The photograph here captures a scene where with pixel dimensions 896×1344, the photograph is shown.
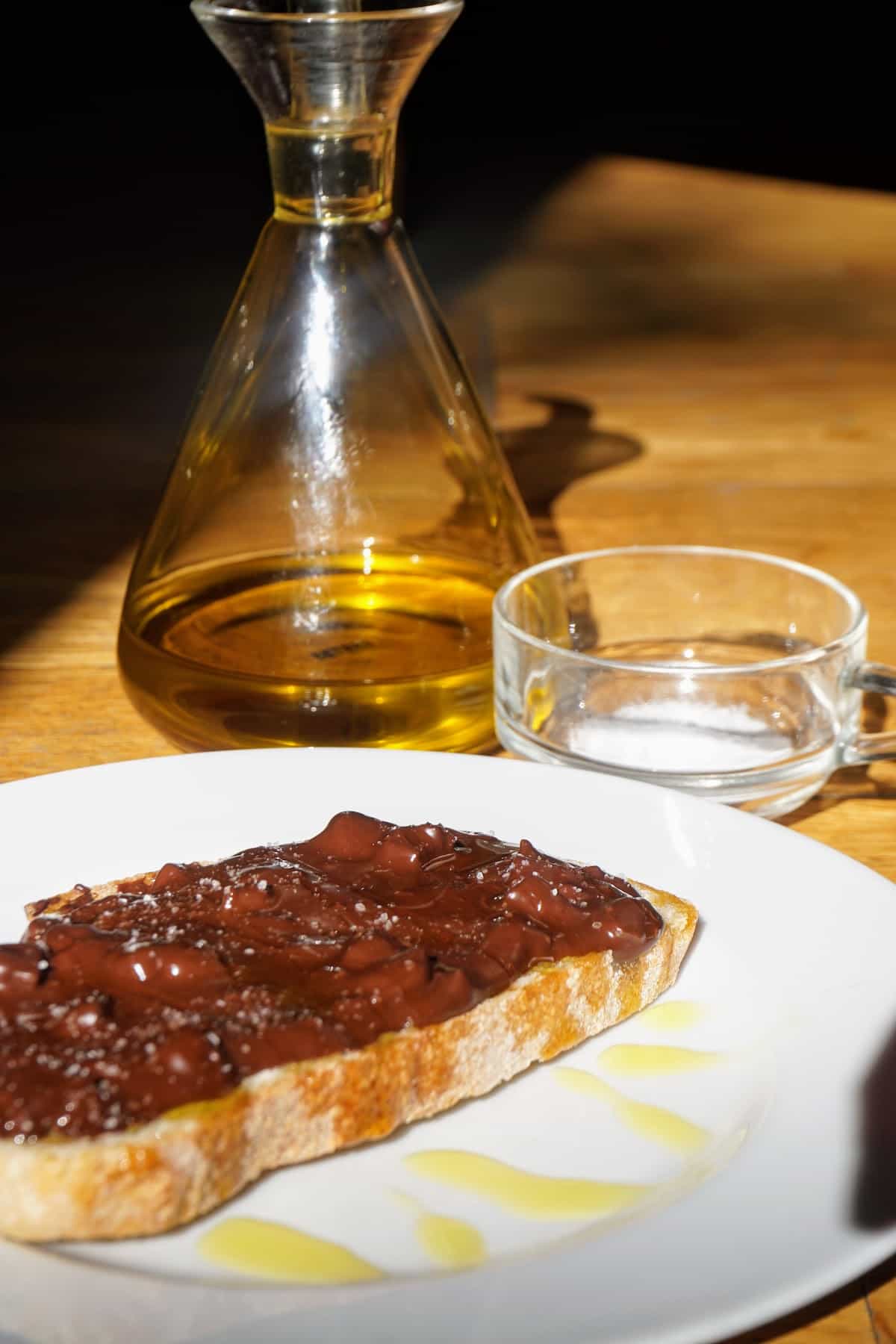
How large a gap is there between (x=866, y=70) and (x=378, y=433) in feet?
14.1

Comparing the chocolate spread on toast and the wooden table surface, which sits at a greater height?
the chocolate spread on toast

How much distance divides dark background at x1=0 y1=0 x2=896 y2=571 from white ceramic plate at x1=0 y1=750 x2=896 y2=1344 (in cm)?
57

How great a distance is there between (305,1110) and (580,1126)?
0.12 meters

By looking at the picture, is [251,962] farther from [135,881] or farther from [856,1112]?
[856,1112]

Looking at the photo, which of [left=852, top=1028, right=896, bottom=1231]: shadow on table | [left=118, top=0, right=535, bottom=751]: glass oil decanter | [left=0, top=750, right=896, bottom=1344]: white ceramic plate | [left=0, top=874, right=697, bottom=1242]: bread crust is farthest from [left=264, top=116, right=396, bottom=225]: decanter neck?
[left=852, top=1028, right=896, bottom=1231]: shadow on table

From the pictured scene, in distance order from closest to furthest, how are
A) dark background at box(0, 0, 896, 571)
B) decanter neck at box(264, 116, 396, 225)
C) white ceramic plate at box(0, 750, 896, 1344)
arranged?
white ceramic plate at box(0, 750, 896, 1344), decanter neck at box(264, 116, 396, 225), dark background at box(0, 0, 896, 571)

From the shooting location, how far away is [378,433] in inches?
41.7

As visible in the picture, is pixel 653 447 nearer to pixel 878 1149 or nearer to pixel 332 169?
pixel 332 169

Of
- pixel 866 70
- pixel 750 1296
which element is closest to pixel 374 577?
pixel 750 1296

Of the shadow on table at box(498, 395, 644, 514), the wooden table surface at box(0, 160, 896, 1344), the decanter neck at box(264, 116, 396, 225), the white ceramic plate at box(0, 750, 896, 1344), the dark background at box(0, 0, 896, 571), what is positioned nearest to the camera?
the white ceramic plate at box(0, 750, 896, 1344)

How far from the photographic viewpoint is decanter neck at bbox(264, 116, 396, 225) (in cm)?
100

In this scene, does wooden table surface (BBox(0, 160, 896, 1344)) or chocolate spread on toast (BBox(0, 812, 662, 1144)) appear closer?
chocolate spread on toast (BBox(0, 812, 662, 1144))

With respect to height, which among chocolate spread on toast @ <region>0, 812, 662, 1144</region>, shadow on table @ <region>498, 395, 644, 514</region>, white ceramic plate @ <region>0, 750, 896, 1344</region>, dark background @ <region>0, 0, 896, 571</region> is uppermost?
chocolate spread on toast @ <region>0, 812, 662, 1144</region>

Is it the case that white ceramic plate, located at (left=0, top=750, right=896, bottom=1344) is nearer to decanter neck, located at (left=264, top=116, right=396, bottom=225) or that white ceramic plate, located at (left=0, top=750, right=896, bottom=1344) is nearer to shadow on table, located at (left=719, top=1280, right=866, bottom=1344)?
shadow on table, located at (left=719, top=1280, right=866, bottom=1344)
